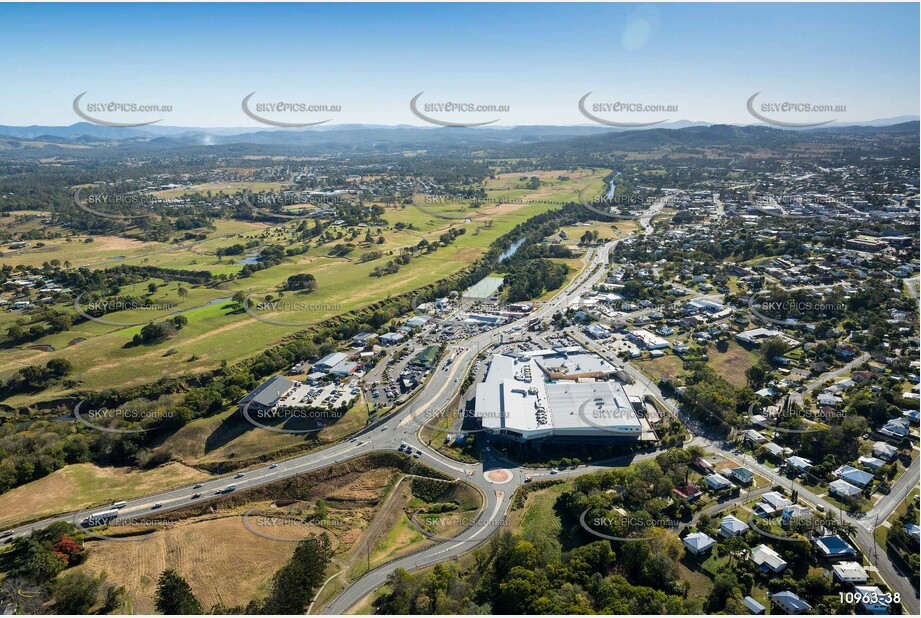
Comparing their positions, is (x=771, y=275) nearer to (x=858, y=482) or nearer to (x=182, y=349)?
(x=858, y=482)

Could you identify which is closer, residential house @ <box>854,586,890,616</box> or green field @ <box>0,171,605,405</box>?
residential house @ <box>854,586,890,616</box>

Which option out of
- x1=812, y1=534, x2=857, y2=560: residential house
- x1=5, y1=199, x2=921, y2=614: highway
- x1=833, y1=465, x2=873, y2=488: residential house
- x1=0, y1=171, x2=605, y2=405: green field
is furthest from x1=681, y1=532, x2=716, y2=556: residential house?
x1=0, y1=171, x2=605, y2=405: green field

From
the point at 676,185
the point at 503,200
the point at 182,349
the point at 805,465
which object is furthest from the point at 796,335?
the point at 676,185

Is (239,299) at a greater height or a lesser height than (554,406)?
greater

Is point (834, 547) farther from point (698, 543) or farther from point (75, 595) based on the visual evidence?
point (75, 595)

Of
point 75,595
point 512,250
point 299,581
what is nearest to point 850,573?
point 299,581

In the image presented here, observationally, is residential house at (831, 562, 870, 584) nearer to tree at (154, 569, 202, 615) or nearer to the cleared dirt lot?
the cleared dirt lot

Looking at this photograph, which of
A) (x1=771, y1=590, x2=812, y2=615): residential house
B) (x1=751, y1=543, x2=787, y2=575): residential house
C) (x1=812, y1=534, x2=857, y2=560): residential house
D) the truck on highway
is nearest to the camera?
(x1=771, y1=590, x2=812, y2=615): residential house
